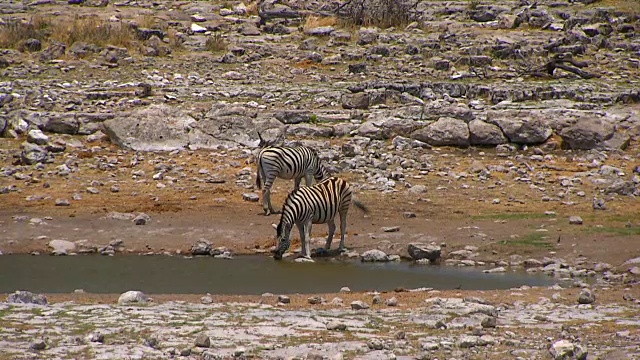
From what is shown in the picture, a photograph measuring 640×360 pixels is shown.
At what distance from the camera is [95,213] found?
17016mm

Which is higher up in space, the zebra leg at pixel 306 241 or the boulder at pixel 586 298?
the boulder at pixel 586 298

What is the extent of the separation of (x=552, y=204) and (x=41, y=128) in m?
11.1

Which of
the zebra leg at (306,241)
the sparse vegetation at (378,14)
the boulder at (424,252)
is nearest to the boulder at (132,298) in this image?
the zebra leg at (306,241)

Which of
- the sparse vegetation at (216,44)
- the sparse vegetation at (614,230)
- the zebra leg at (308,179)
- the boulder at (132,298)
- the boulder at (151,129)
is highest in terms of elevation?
Answer: the boulder at (132,298)

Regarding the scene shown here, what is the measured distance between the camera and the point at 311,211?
49.8ft

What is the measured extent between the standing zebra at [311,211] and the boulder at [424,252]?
117 cm

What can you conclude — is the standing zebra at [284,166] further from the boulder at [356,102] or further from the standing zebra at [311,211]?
the boulder at [356,102]

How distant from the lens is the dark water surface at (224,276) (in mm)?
12945

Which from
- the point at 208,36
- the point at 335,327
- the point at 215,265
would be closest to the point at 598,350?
the point at 335,327

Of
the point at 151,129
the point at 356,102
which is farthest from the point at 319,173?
the point at 356,102

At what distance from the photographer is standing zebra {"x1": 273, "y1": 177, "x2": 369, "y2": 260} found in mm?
14844

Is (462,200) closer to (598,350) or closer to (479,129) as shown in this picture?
(479,129)

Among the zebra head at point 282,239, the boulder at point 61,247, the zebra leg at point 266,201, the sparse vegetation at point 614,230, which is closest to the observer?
the zebra head at point 282,239

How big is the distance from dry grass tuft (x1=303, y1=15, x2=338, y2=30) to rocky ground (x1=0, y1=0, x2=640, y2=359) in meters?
0.15
